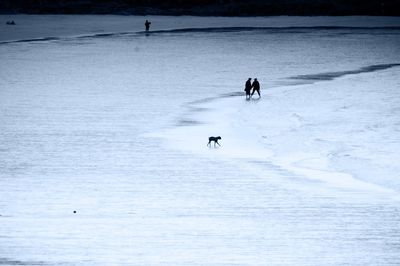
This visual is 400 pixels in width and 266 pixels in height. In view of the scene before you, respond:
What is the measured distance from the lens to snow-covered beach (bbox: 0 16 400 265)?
Answer: 386 inches

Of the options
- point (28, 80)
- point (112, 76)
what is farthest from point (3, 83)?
point (112, 76)

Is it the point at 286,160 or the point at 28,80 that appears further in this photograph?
the point at 28,80

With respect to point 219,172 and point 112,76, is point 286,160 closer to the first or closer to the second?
point 219,172

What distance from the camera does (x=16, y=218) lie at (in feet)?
35.1

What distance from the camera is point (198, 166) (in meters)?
14.0

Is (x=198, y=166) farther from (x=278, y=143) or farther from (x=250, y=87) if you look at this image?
(x=250, y=87)

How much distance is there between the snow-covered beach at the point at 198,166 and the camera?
9.80 m

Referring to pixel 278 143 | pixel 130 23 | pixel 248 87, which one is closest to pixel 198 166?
pixel 278 143

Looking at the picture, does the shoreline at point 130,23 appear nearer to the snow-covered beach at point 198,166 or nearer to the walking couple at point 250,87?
the snow-covered beach at point 198,166

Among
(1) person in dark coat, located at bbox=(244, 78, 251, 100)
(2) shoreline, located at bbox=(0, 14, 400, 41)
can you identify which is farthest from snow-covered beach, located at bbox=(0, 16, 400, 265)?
(2) shoreline, located at bbox=(0, 14, 400, 41)

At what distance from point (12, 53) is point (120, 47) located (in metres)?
7.11

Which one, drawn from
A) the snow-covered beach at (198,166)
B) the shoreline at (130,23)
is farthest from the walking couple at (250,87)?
the shoreline at (130,23)

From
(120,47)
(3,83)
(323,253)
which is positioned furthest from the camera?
(120,47)

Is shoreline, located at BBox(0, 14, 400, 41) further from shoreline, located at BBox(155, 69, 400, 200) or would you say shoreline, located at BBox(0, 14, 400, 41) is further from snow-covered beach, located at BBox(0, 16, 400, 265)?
shoreline, located at BBox(155, 69, 400, 200)
